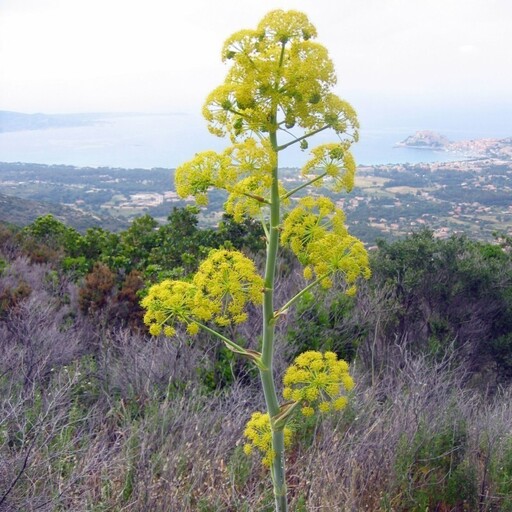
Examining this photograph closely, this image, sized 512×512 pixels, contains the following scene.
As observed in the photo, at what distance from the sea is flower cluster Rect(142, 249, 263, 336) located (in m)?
44.8

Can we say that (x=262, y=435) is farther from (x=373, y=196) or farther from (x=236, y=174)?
(x=373, y=196)

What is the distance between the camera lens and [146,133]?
279ft

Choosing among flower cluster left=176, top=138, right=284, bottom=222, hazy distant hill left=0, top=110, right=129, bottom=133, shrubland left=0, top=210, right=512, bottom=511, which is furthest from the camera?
hazy distant hill left=0, top=110, right=129, bottom=133

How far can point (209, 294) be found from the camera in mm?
2406

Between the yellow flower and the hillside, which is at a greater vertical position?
the yellow flower

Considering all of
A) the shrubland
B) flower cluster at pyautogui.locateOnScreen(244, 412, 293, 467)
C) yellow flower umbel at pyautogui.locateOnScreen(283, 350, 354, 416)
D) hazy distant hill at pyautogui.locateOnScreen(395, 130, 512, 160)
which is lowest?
the shrubland

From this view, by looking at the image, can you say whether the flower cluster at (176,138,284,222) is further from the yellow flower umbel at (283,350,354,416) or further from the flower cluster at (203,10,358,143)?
the yellow flower umbel at (283,350,354,416)

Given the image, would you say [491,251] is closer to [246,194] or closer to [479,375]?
[479,375]

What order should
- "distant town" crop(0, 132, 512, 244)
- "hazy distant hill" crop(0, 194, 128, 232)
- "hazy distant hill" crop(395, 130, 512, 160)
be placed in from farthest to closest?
"hazy distant hill" crop(395, 130, 512, 160) < "hazy distant hill" crop(0, 194, 128, 232) < "distant town" crop(0, 132, 512, 244)

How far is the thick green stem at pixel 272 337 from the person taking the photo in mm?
2307

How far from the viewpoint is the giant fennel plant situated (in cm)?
227

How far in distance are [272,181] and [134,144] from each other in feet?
254

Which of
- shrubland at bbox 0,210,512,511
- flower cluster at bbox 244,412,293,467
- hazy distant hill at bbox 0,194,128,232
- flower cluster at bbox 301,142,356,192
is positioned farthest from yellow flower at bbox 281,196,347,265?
hazy distant hill at bbox 0,194,128,232

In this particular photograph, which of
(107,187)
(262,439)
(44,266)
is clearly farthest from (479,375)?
(107,187)
